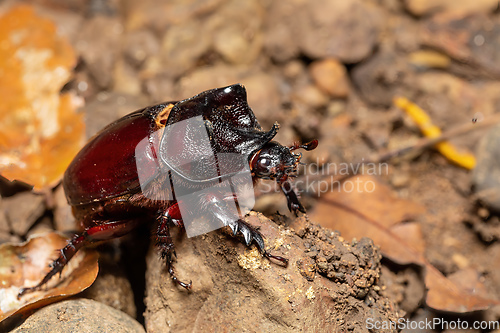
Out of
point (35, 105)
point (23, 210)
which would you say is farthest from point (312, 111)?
point (23, 210)

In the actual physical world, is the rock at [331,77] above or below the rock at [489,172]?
above

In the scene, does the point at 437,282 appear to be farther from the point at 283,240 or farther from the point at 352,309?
the point at 283,240

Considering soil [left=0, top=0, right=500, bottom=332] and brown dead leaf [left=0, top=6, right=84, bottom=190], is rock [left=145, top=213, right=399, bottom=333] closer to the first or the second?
soil [left=0, top=0, right=500, bottom=332]

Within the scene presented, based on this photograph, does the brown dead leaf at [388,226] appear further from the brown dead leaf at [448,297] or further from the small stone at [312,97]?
the small stone at [312,97]

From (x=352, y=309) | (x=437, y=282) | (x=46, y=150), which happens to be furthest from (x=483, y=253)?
(x=46, y=150)

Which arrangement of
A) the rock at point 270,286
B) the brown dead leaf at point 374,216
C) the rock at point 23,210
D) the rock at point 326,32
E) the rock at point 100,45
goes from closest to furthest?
the rock at point 270,286 < the brown dead leaf at point 374,216 < the rock at point 23,210 < the rock at point 100,45 < the rock at point 326,32

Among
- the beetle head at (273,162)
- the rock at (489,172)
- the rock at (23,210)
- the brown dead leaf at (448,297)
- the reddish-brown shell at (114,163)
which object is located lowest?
the brown dead leaf at (448,297)

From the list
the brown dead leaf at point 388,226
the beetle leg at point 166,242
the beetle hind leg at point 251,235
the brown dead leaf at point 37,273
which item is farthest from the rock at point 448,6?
the brown dead leaf at point 37,273
